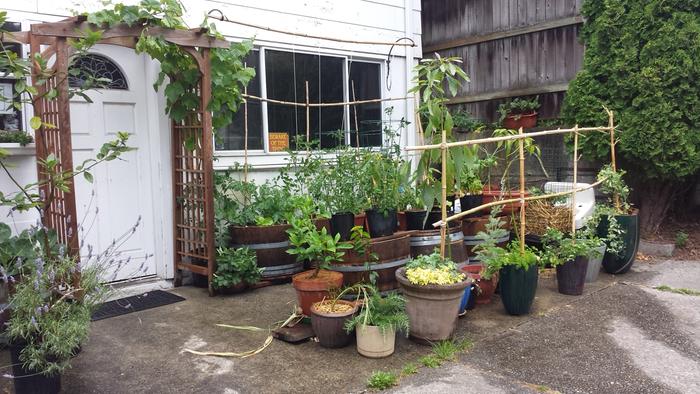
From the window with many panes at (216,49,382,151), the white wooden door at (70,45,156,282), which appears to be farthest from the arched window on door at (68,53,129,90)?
the window with many panes at (216,49,382,151)

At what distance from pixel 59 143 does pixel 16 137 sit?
1.31 ft

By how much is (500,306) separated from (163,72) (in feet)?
11.7

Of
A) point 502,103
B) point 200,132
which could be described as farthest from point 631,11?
point 200,132

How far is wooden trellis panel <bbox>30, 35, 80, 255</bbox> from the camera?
400 cm

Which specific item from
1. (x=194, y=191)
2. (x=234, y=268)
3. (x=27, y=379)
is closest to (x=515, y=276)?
(x=234, y=268)

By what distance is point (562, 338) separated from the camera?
4.11m

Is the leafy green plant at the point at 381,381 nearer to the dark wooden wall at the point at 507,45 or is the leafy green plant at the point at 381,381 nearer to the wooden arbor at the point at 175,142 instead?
the wooden arbor at the point at 175,142

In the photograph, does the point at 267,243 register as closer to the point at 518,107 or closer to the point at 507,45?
the point at 518,107

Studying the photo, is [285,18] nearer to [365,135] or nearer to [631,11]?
[365,135]

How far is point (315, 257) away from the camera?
4094 millimetres

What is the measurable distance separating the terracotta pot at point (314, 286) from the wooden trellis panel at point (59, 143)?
5.28ft

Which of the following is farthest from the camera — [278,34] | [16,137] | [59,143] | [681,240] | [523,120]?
[523,120]

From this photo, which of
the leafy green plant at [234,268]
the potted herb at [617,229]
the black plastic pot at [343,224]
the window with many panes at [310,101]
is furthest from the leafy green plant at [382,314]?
the potted herb at [617,229]

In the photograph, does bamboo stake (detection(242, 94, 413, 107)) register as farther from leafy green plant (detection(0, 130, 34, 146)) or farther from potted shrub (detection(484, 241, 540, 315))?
potted shrub (detection(484, 241, 540, 315))
